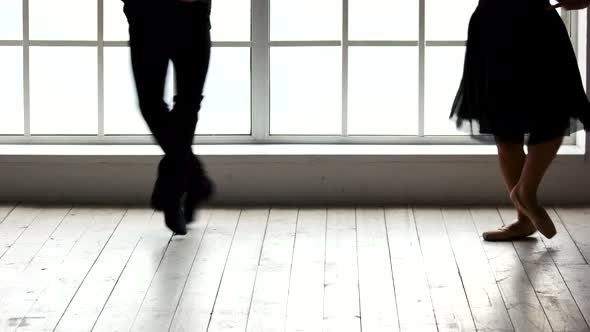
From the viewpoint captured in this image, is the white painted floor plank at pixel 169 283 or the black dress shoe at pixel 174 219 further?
the black dress shoe at pixel 174 219

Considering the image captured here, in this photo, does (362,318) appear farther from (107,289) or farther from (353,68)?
(353,68)

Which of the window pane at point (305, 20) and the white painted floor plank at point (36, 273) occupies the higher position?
the window pane at point (305, 20)

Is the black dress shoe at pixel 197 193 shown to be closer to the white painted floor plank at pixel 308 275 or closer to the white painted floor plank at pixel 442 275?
the white painted floor plank at pixel 308 275

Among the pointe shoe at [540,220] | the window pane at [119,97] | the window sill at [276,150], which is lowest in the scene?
the pointe shoe at [540,220]

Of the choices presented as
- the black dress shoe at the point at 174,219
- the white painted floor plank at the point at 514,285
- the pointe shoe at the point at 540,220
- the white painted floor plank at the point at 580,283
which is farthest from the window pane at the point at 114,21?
the white painted floor plank at the point at 580,283

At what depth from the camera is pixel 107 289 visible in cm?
391

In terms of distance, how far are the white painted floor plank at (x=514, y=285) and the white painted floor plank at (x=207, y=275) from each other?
95 centimetres

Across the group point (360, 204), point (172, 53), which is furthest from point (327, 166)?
point (172, 53)

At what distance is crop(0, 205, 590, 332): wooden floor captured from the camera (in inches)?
141

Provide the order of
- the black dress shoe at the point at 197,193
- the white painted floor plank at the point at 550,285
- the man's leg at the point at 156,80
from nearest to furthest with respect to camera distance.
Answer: the white painted floor plank at the point at 550,285 → the man's leg at the point at 156,80 → the black dress shoe at the point at 197,193

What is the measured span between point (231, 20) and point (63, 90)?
34.3 inches

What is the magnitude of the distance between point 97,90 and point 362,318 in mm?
2391

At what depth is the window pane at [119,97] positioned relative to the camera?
18.2 feet

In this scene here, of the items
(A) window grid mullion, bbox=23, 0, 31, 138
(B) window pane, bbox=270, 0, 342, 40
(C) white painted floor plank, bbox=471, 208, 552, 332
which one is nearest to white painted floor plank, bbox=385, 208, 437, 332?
(C) white painted floor plank, bbox=471, 208, 552, 332
